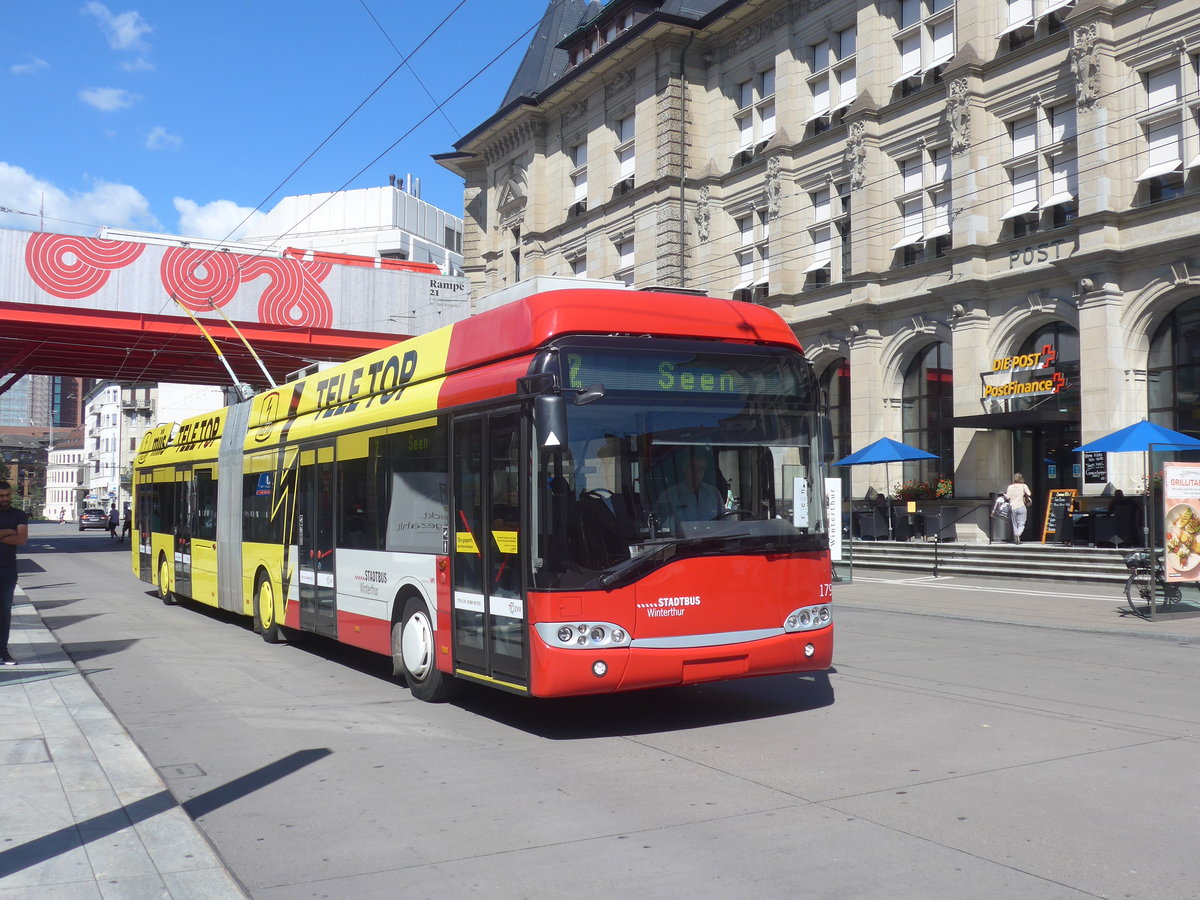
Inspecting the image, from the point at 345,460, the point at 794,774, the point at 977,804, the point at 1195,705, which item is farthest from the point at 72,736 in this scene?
the point at 1195,705

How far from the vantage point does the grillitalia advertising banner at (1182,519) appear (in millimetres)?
16078

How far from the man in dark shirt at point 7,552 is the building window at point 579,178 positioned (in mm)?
31843

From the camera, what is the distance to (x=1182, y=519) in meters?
16.2

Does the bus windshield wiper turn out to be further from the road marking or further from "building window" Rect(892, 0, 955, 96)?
"building window" Rect(892, 0, 955, 96)

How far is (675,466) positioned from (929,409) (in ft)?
79.1

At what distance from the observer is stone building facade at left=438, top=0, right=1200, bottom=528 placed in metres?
24.8

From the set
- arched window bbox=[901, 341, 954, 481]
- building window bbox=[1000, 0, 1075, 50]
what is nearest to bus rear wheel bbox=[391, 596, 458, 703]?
arched window bbox=[901, 341, 954, 481]

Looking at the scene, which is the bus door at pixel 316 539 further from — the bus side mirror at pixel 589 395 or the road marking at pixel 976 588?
the road marking at pixel 976 588

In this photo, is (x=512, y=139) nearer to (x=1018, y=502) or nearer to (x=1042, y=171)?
(x=1042, y=171)

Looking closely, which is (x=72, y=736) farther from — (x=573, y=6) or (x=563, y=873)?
(x=573, y=6)

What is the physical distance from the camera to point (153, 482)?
20.4 meters

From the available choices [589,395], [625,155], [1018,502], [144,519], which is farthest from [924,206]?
[589,395]

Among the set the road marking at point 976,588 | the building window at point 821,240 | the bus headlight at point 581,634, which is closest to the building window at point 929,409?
the building window at point 821,240

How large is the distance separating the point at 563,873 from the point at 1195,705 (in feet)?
20.9
